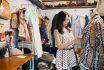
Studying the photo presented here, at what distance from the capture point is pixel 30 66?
2926 mm

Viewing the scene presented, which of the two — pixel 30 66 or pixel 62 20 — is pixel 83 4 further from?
pixel 30 66

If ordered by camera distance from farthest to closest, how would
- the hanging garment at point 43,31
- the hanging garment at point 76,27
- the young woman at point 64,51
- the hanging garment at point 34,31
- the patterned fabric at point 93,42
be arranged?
1. the hanging garment at point 76,27
2. the hanging garment at point 43,31
3. the hanging garment at point 34,31
4. the young woman at point 64,51
5. the patterned fabric at point 93,42

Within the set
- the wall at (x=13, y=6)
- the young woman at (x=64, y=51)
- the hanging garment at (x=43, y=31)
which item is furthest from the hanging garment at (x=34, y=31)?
the hanging garment at (x=43, y=31)

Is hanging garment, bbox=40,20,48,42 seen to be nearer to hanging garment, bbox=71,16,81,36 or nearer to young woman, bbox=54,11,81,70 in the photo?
hanging garment, bbox=71,16,81,36

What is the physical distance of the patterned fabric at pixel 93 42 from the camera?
5.48ft

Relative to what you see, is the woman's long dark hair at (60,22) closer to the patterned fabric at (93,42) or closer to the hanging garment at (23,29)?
the hanging garment at (23,29)

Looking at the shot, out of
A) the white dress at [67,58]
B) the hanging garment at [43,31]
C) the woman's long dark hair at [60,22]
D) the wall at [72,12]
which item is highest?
the wall at [72,12]

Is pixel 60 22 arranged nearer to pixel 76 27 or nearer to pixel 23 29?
pixel 23 29

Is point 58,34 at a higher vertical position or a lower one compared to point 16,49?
higher

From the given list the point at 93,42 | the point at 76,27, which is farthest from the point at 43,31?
the point at 93,42

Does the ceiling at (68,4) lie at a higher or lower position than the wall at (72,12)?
higher

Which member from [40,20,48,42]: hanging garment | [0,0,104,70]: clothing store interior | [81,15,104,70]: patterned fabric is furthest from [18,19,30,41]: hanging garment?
[81,15,104,70]: patterned fabric

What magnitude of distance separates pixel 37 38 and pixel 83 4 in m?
2.43

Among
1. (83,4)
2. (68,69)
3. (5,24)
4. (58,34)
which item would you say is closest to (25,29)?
(5,24)
